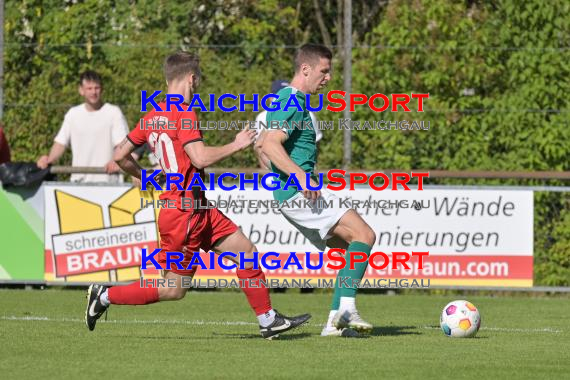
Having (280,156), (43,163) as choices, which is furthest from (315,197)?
(43,163)

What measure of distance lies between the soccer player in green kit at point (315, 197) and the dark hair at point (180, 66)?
0.65 meters

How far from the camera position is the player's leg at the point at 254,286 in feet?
29.2

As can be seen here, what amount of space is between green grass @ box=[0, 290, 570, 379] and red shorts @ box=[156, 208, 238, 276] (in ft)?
2.04

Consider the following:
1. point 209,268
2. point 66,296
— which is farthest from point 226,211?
point 66,296

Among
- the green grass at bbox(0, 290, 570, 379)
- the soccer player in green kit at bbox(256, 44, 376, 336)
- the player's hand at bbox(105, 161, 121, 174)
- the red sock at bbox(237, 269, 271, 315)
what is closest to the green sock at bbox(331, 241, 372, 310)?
the soccer player in green kit at bbox(256, 44, 376, 336)

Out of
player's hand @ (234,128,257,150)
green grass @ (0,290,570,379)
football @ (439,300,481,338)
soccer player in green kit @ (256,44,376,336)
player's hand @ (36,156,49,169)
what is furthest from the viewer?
player's hand @ (36,156,49,169)

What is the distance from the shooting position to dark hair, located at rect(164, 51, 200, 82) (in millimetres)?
8758

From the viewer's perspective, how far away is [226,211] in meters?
14.2

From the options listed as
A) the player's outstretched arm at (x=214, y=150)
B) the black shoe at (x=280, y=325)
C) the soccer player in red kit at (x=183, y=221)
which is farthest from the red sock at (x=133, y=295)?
the player's outstretched arm at (x=214, y=150)

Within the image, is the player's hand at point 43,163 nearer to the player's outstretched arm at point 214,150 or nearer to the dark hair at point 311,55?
the dark hair at point 311,55

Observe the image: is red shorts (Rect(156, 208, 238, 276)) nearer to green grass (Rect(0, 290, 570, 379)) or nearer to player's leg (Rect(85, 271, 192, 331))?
player's leg (Rect(85, 271, 192, 331))

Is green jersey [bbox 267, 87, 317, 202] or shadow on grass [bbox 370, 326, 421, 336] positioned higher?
green jersey [bbox 267, 87, 317, 202]

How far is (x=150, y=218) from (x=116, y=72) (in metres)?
2.92

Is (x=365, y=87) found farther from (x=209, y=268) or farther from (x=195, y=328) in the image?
(x=195, y=328)
